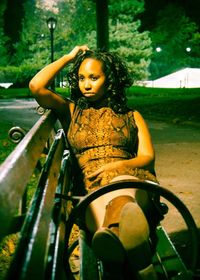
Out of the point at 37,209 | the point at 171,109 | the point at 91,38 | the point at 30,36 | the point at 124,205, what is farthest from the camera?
the point at 30,36

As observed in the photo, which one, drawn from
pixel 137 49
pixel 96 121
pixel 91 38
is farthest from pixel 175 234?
pixel 137 49

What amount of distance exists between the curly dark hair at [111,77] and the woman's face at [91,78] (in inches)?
1.4

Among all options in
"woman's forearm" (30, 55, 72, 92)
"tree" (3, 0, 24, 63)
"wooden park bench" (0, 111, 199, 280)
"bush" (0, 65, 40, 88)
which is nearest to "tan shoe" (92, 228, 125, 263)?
"wooden park bench" (0, 111, 199, 280)

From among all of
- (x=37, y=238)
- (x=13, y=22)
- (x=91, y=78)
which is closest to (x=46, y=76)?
(x=91, y=78)

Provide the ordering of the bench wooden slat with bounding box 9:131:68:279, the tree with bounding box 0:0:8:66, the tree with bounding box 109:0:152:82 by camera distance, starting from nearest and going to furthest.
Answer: the bench wooden slat with bounding box 9:131:68:279, the tree with bounding box 109:0:152:82, the tree with bounding box 0:0:8:66

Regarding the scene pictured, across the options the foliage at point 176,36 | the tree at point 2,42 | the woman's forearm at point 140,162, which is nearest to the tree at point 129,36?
the foliage at point 176,36

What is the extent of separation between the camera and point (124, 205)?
2.09 m

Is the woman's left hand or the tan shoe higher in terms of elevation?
the woman's left hand

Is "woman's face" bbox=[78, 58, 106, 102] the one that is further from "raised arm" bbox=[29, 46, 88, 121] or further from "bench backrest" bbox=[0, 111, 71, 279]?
"bench backrest" bbox=[0, 111, 71, 279]

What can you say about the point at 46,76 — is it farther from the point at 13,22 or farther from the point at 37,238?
the point at 13,22

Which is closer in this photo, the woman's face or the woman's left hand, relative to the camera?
the woman's left hand

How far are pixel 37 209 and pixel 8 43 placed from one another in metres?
54.3

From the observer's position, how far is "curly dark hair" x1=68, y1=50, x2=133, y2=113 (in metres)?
3.18

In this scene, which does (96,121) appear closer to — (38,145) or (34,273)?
(38,145)
